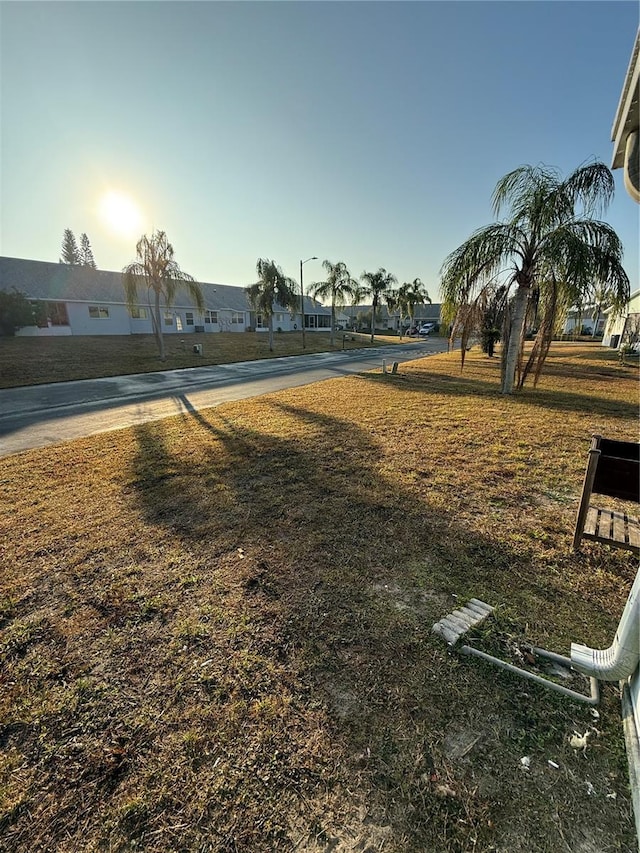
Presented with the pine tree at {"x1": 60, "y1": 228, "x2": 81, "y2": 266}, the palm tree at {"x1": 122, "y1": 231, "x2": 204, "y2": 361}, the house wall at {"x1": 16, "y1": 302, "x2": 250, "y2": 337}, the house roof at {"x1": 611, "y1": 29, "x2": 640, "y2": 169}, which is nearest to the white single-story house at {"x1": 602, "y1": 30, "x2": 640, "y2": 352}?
the house roof at {"x1": 611, "y1": 29, "x2": 640, "y2": 169}

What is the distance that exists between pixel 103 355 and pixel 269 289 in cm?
1218

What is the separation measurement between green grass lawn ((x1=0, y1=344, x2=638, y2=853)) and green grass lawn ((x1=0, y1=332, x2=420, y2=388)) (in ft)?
41.2

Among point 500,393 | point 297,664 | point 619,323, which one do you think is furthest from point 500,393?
point 619,323

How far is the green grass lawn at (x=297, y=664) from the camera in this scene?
1610mm

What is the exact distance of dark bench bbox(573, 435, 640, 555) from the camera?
10.6ft

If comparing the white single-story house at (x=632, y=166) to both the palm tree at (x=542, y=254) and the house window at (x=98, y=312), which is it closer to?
the palm tree at (x=542, y=254)

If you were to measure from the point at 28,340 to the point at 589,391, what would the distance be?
2979 centimetres

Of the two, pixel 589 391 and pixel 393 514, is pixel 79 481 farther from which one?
pixel 589 391

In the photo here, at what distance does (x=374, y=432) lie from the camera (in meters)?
7.44

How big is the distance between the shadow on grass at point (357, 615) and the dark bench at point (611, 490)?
66cm

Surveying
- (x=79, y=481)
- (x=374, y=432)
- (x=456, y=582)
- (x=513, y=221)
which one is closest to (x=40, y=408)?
(x=79, y=481)

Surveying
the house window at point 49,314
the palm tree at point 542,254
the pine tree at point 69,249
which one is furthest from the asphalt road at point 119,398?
the pine tree at point 69,249

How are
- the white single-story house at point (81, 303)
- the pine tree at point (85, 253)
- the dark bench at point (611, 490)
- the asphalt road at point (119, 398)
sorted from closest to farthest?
the dark bench at point (611, 490)
the asphalt road at point (119, 398)
the white single-story house at point (81, 303)
the pine tree at point (85, 253)

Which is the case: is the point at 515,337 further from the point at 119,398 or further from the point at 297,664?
the point at 119,398
